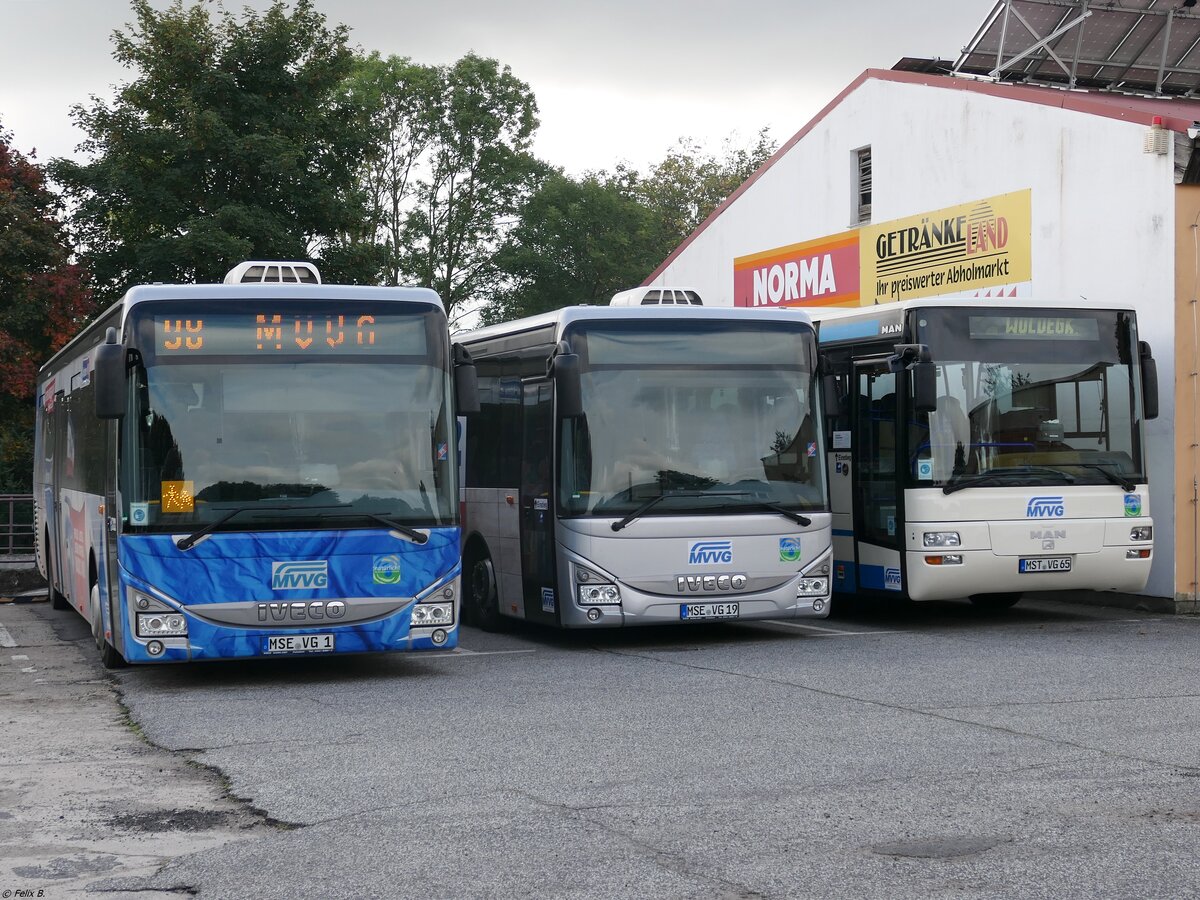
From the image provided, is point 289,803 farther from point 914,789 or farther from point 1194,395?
point 1194,395

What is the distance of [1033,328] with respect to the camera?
15430 millimetres

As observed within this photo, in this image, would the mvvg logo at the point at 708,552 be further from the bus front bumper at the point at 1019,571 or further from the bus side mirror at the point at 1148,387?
the bus side mirror at the point at 1148,387

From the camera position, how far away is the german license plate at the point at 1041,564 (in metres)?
15.3

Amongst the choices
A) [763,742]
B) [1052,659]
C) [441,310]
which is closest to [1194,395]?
[1052,659]

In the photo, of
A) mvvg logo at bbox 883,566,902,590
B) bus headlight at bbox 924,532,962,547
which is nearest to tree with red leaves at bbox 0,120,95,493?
mvvg logo at bbox 883,566,902,590

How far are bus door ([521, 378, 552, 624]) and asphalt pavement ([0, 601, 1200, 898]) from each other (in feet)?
2.00

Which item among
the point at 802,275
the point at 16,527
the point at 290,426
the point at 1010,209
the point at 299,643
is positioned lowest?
the point at 299,643

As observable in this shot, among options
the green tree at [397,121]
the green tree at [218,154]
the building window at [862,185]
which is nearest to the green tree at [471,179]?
the green tree at [397,121]

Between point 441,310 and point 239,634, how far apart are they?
2842 millimetres

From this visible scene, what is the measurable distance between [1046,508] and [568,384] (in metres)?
5.04

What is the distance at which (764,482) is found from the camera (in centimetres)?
1409

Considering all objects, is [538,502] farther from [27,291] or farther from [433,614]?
[27,291]

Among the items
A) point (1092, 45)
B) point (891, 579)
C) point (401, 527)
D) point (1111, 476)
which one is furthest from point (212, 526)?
point (1092, 45)

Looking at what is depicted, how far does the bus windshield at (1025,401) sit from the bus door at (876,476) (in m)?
0.36
